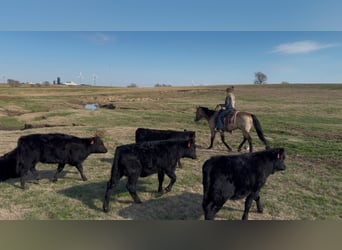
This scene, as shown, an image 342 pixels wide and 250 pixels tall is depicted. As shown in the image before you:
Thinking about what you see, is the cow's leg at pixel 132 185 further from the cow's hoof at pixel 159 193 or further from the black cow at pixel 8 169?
the black cow at pixel 8 169

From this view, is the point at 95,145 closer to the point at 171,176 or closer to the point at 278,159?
the point at 171,176

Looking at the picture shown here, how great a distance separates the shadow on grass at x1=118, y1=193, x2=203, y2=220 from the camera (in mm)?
6746

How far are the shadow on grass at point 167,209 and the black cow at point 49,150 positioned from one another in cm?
252

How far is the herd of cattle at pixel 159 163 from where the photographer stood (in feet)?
19.4

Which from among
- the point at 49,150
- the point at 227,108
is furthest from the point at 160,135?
the point at 227,108

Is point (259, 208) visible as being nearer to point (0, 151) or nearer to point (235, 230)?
point (235, 230)

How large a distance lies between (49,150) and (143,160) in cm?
299

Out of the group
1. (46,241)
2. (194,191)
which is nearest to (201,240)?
(46,241)

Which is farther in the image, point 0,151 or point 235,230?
point 0,151

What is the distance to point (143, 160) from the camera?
283 inches

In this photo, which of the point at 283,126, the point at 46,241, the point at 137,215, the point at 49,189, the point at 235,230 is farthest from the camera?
the point at 283,126

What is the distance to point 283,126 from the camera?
2048cm

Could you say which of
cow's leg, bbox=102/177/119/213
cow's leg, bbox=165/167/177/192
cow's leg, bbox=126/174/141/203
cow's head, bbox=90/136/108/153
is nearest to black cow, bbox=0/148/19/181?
cow's head, bbox=90/136/108/153

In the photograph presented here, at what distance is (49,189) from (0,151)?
5163mm
